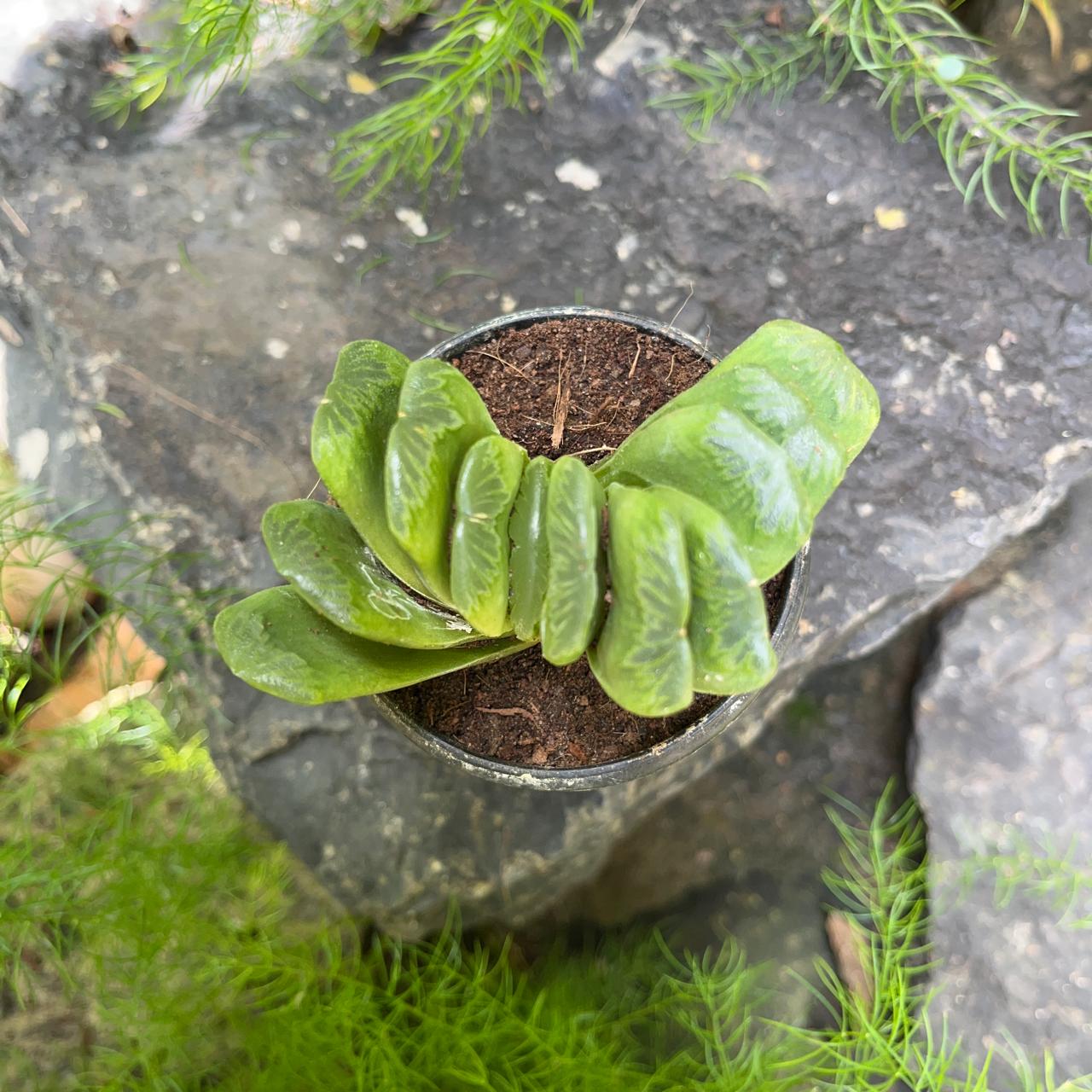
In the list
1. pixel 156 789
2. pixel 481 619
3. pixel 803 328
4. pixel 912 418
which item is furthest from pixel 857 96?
pixel 156 789

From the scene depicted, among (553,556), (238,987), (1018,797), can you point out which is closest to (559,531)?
(553,556)

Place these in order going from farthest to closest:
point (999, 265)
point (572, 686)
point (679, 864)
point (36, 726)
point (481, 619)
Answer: point (679, 864) < point (36, 726) < point (999, 265) < point (572, 686) < point (481, 619)

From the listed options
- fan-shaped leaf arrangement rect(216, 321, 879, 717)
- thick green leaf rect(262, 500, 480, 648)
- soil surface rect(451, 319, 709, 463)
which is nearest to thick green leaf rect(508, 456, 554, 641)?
fan-shaped leaf arrangement rect(216, 321, 879, 717)

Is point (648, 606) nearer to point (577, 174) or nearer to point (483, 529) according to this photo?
point (483, 529)

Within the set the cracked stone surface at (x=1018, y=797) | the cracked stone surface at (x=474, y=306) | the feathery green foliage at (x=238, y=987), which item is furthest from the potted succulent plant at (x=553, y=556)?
the cracked stone surface at (x=1018, y=797)

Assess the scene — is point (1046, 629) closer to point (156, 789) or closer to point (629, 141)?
point (629, 141)

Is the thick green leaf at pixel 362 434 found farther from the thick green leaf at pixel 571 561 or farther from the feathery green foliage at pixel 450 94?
the feathery green foliage at pixel 450 94
